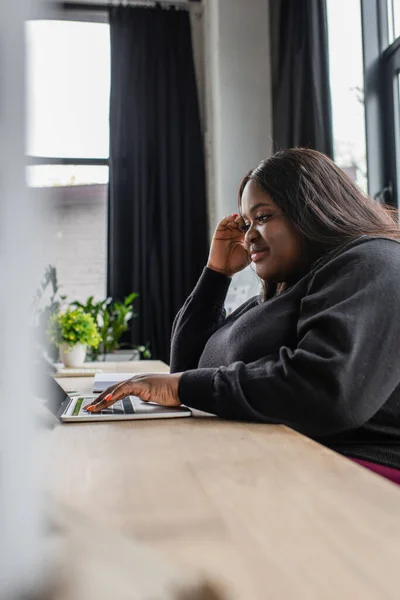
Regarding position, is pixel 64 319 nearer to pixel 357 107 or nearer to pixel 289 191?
pixel 289 191

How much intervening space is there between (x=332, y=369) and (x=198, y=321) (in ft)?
2.34

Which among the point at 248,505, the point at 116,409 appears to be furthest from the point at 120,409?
the point at 248,505

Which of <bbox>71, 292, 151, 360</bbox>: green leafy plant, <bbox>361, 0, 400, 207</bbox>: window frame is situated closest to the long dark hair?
<bbox>361, 0, 400, 207</bbox>: window frame

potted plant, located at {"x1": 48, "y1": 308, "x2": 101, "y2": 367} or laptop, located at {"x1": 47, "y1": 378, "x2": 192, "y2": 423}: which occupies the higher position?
potted plant, located at {"x1": 48, "y1": 308, "x2": 101, "y2": 367}

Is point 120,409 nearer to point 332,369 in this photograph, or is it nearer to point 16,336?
point 332,369

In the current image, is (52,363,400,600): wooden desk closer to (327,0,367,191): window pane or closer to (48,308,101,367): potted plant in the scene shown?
(48,308,101,367): potted plant

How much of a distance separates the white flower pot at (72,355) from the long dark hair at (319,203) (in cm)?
124

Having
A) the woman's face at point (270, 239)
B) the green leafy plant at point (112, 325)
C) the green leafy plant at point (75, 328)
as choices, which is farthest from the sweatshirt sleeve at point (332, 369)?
the green leafy plant at point (112, 325)

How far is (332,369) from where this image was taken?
81cm

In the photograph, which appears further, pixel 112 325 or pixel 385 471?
pixel 112 325

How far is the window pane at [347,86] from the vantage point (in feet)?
9.18

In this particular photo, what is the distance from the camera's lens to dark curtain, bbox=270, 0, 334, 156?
2.89 m

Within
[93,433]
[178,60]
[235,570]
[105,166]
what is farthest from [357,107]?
[235,570]

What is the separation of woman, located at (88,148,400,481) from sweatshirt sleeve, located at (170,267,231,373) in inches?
6.5
